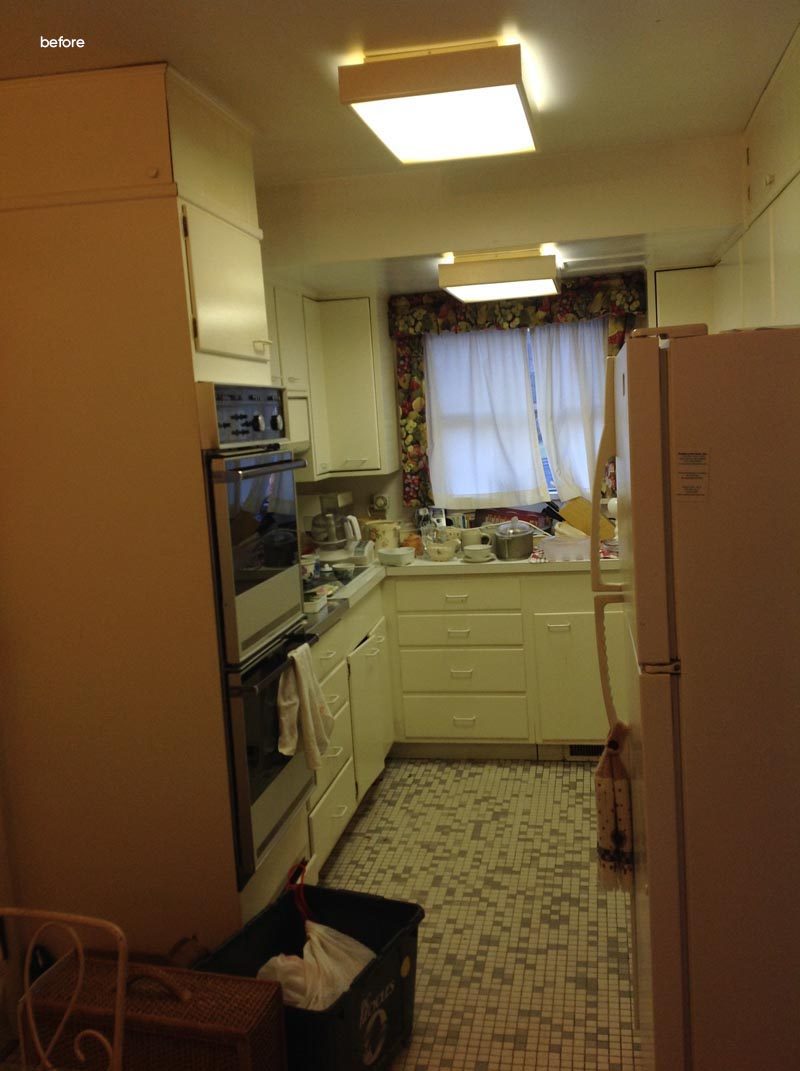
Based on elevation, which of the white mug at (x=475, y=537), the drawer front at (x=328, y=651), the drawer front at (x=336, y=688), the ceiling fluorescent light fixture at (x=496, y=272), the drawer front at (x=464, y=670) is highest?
the ceiling fluorescent light fixture at (x=496, y=272)

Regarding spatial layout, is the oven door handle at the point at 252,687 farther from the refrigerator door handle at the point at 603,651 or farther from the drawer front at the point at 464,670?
the drawer front at the point at 464,670

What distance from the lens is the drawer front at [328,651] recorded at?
3203 mm

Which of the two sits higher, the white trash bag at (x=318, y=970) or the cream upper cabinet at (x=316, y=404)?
the cream upper cabinet at (x=316, y=404)

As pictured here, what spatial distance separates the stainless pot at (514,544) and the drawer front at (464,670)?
411 mm

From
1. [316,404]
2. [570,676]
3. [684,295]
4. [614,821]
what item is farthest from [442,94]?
[570,676]

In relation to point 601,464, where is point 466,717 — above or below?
below

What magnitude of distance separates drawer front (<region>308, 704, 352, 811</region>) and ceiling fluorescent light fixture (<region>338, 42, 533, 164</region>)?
1.93m

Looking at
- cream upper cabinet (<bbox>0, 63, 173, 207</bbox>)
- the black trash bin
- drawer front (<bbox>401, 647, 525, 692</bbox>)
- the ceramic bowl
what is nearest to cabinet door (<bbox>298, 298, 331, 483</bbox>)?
the ceramic bowl

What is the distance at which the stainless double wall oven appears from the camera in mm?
2408

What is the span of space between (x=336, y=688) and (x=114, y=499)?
4.20 feet

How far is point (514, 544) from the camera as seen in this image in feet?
13.6

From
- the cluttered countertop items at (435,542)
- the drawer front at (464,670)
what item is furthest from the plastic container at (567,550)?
the drawer front at (464,670)

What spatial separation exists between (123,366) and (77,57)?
71cm

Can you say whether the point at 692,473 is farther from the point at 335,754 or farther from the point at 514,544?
the point at 514,544
